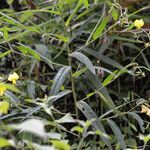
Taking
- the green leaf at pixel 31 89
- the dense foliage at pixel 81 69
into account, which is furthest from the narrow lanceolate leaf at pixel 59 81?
the green leaf at pixel 31 89

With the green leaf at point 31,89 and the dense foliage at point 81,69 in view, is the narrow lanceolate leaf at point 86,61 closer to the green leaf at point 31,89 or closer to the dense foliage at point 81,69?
the dense foliage at point 81,69

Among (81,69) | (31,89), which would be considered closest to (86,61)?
(81,69)

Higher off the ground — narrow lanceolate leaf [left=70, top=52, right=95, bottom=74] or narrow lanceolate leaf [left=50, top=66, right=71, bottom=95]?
narrow lanceolate leaf [left=70, top=52, right=95, bottom=74]

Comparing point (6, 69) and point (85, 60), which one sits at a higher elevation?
point (85, 60)

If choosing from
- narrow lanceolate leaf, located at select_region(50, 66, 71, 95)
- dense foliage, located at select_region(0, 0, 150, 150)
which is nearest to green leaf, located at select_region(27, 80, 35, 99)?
dense foliage, located at select_region(0, 0, 150, 150)

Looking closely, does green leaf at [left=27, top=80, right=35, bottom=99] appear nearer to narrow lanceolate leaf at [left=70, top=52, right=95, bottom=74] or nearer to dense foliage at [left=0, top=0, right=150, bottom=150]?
dense foliage at [left=0, top=0, right=150, bottom=150]

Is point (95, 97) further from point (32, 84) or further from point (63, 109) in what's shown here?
point (32, 84)

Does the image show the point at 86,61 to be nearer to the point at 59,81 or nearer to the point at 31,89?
the point at 59,81

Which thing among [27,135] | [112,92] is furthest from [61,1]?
[112,92]
